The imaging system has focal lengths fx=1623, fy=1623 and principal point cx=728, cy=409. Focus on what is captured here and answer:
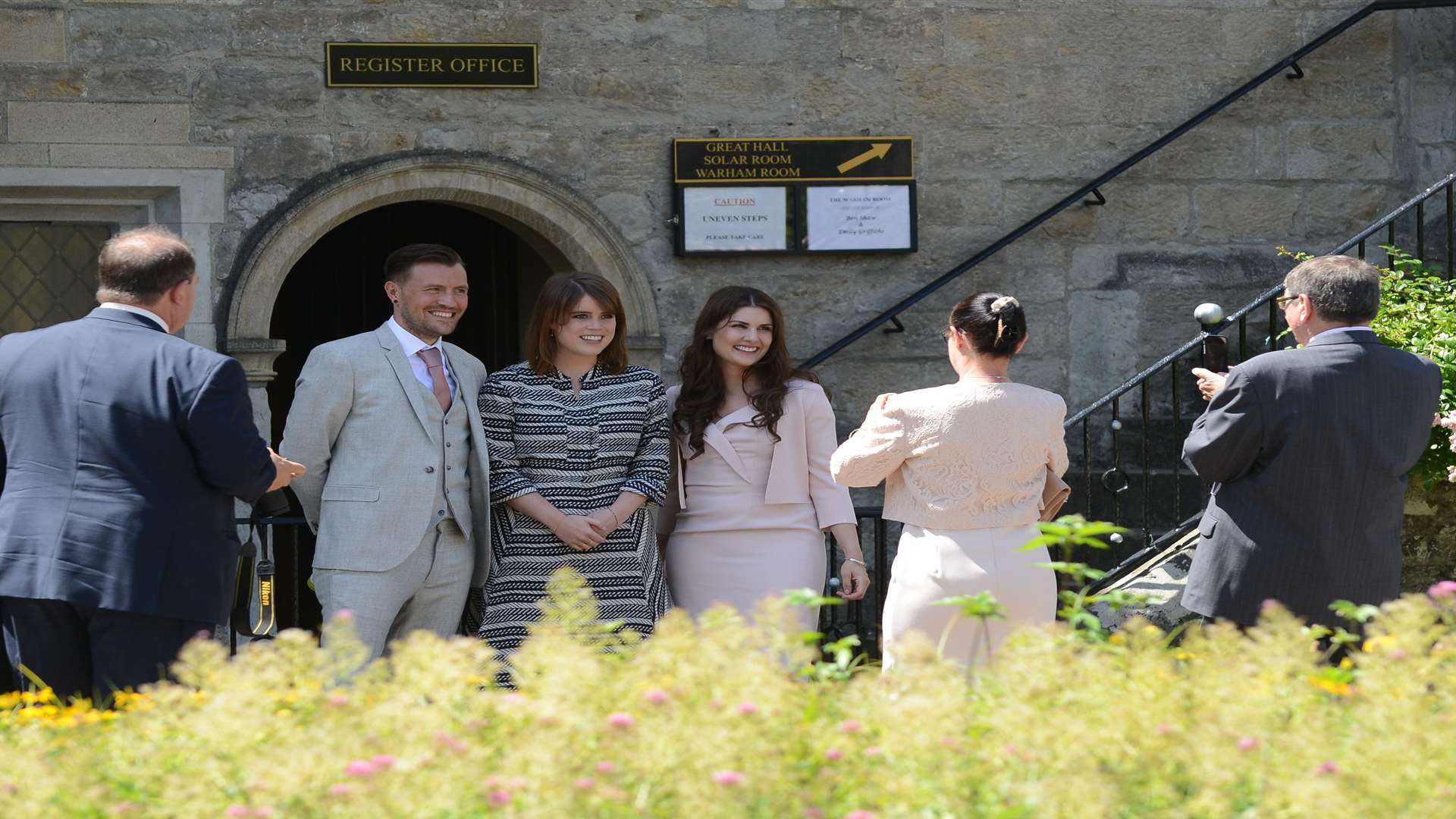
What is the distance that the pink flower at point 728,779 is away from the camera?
183 cm

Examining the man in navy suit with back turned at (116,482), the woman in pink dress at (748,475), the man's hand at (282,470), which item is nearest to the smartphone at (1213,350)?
the woman in pink dress at (748,475)

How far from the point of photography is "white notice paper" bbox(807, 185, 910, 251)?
276 inches

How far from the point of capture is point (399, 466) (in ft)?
12.7

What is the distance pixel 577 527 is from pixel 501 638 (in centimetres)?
33

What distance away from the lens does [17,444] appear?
3.27 meters

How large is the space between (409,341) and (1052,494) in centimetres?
160

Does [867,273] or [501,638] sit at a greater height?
[867,273]

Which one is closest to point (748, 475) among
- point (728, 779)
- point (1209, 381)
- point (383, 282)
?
point (1209, 381)

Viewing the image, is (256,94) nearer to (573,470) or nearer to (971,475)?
(573,470)

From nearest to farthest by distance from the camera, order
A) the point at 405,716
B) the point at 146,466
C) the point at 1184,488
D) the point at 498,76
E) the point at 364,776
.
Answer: the point at 364,776 < the point at 405,716 < the point at 146,466 < the point at 1184,488 < the point at 498,76

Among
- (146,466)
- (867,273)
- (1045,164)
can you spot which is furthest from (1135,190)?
(146,466)

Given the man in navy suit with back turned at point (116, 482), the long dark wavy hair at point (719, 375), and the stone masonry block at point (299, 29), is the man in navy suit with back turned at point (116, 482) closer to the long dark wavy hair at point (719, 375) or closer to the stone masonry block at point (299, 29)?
the long dark wavy hair at point (719, 375)

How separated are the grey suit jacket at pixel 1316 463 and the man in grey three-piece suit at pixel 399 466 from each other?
173 centimetres

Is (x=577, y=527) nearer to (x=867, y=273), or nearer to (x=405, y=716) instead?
(x=405, y=716)
